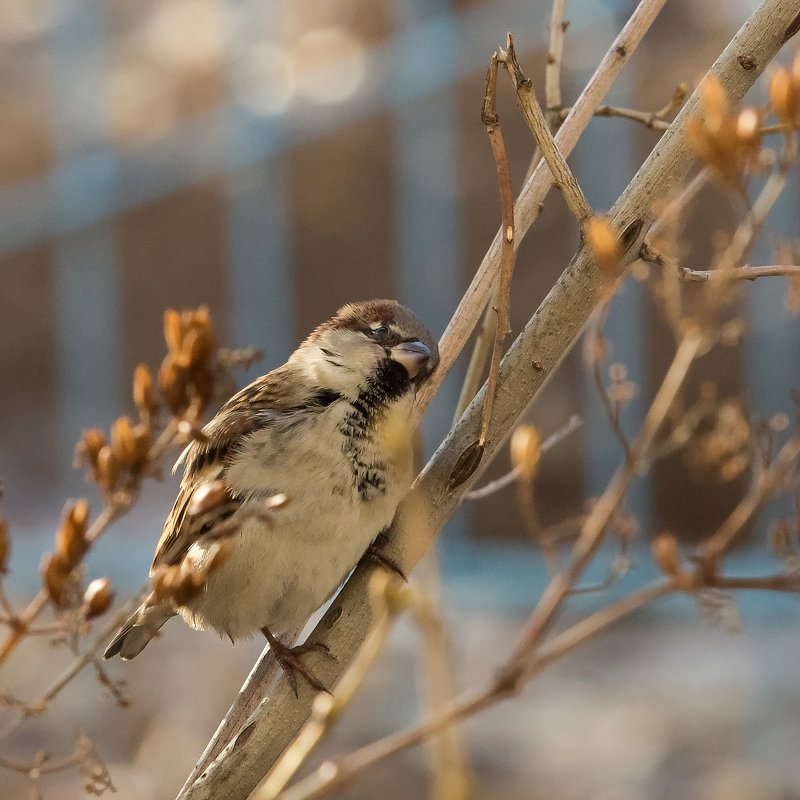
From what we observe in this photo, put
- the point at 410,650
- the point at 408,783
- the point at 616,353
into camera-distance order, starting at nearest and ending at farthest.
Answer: the point at 408,783 → the point at 410,650 → the point at 616,353

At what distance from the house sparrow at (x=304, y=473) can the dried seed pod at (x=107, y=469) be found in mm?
189

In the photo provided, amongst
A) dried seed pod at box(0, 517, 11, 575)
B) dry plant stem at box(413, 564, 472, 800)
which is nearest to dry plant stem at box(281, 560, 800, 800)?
dry plant stem at box(413, 564, 472, 800)

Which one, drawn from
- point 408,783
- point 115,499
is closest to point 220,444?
point 115,499

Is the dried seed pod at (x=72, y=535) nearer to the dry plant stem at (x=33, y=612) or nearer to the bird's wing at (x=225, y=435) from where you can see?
the dry plant stem at (x=33, y=612)

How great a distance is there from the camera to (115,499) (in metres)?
0.85

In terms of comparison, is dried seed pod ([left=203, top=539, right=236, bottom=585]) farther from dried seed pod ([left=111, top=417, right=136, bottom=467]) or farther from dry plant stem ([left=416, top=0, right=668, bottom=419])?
dry plant stem ([left=416, top=0, right=668, bottom=419])

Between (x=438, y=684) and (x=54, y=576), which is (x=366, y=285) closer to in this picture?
(x=54, y=576)

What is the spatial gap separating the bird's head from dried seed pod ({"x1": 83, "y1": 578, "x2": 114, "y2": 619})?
43 cm

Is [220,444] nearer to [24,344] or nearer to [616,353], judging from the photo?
[616,353]

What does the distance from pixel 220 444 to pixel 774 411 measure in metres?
2.69

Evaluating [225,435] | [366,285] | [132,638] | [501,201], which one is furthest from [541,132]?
[366,285]

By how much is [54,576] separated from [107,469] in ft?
0.33

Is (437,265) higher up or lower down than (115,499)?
lower down

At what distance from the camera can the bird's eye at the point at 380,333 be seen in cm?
120
